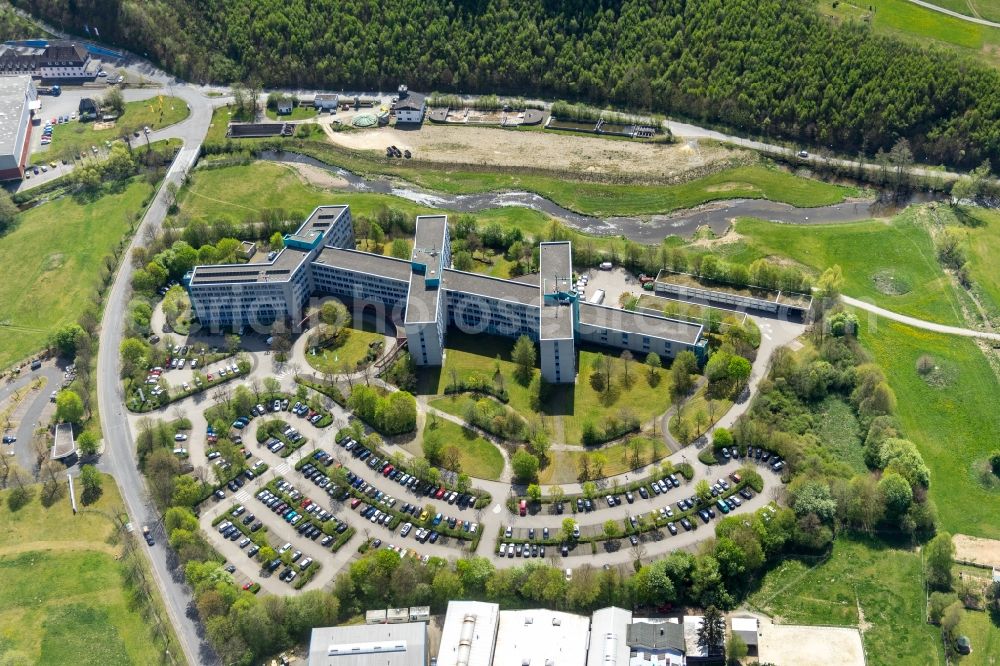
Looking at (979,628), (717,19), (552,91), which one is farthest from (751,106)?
(979,628)

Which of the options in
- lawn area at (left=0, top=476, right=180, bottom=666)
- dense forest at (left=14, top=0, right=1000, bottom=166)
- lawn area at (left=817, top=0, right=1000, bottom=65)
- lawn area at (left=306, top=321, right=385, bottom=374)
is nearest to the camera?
lawn area at (left=0, top=476, right=180, bottom=666)

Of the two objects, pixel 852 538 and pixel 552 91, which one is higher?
pixel 552 91

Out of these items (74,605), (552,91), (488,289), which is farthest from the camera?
(552,91)

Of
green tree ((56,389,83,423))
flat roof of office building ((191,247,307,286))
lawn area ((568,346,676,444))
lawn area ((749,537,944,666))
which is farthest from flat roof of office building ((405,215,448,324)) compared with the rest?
lawn area ((749,537,944,666))

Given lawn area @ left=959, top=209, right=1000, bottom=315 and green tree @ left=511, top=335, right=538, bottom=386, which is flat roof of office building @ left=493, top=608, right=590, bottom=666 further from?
lawn area @ left=959, top=209, right=1000, bottom=315

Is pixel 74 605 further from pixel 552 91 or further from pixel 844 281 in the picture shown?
pixel 552 91

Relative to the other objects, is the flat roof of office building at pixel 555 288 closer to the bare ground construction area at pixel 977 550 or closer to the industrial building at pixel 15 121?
the bare ground construction area at pixel 977 550
